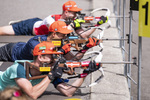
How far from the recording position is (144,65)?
430 inches

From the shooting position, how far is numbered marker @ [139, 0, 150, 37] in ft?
17.9

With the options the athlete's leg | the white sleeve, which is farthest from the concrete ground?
the athlete's leg

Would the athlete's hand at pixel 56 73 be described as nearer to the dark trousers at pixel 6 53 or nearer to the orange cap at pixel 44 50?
the orange cap at pixel 44 50

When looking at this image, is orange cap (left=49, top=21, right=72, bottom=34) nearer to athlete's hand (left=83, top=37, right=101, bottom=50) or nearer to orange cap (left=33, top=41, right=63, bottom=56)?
athlete's hand (left=83, top=37, right=101, bottom=50)

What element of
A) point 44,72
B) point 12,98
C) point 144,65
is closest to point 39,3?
point 144,65

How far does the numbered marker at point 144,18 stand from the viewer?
545 cm

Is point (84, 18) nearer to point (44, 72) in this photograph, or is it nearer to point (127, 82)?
point (127, 82)

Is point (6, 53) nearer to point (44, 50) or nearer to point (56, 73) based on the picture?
point (44, 50)

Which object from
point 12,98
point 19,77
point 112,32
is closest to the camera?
point 12,98

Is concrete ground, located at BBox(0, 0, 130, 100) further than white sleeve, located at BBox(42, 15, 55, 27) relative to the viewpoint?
No

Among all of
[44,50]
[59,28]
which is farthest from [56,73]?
[59,28]

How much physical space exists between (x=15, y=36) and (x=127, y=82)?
381cm

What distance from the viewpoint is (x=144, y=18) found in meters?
5.59

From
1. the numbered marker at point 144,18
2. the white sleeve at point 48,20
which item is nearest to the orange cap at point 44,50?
the numbered marker at point 144,18
